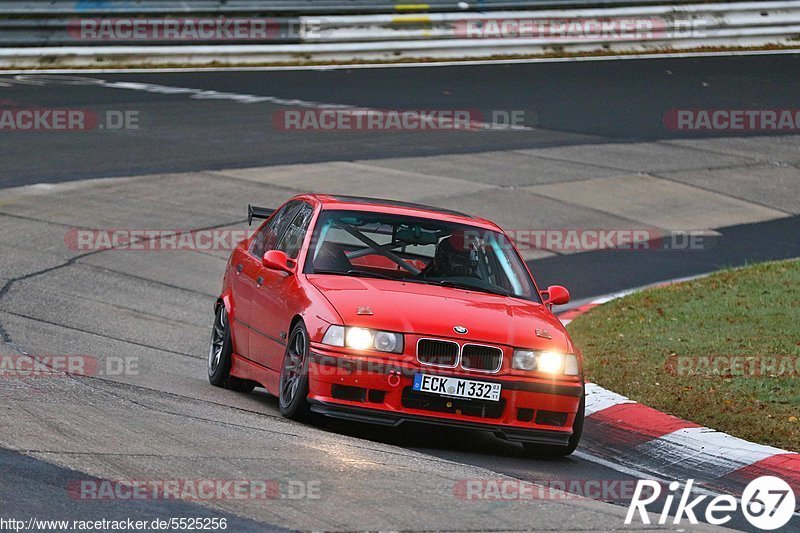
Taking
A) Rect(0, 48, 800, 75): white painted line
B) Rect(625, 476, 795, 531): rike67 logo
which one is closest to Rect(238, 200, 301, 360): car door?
Rect(625, 476, 795, 531): rike67 logo

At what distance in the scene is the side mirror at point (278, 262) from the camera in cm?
904

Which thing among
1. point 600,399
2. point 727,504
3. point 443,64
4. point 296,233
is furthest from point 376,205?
point 443,64

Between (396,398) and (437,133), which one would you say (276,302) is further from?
(437,133)

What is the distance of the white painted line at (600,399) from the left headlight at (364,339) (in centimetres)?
210

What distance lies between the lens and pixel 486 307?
8.61 m

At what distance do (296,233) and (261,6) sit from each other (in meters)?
19.3

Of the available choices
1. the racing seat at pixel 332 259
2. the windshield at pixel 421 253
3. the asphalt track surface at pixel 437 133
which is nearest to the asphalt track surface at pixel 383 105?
the asphalt track surface at pixel 437 133

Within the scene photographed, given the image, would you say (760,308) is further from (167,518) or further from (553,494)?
(167,518)

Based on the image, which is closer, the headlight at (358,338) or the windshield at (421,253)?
the headlight at (358,338)

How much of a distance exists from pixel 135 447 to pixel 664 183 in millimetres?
14451

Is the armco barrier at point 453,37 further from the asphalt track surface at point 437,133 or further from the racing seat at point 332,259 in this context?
the racing seat at point 332,259

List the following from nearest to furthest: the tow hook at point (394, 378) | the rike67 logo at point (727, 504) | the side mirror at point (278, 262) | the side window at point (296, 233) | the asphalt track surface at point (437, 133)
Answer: the rike67 logo at point (727, 504)
the tow hook at point (394, 378)
the asphalt track surface at point (437, 133)
the side mirror at point (278, 262)
the side window at point (296, 233)

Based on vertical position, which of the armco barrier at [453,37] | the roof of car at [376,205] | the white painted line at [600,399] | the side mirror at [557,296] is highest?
the armco barrier at [453,37]

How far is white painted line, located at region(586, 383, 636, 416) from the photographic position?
9.60 m
